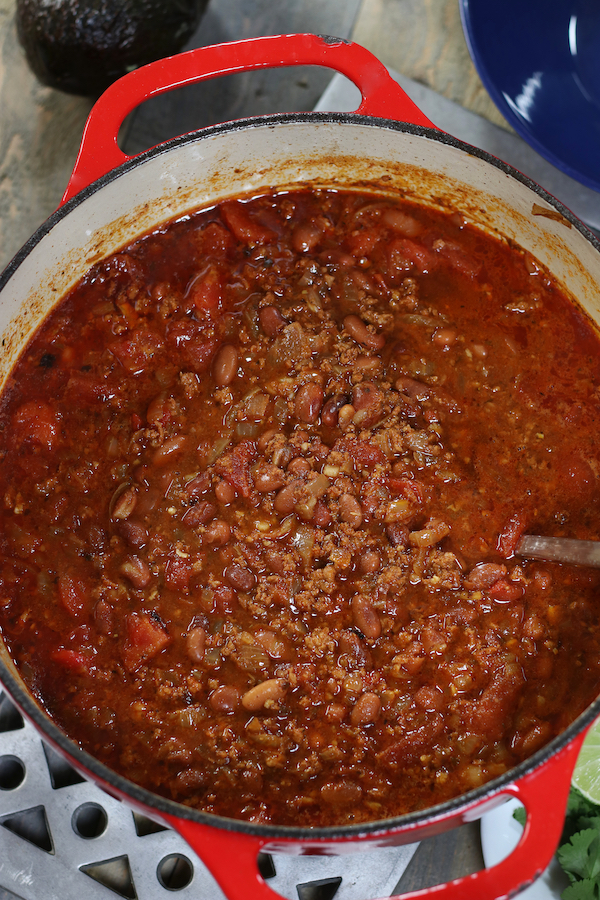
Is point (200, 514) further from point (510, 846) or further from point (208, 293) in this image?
point (510, 846)

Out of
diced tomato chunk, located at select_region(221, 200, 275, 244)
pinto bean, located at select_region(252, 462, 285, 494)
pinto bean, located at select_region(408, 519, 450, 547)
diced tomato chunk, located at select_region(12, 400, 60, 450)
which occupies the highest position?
diced tomato chunk, located at select_region(221, 200, 275, 244)

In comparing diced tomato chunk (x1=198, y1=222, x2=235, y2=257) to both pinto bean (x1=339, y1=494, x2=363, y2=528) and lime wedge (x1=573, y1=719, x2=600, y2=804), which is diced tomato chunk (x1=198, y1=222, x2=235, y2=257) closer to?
pinto bean (x1=339, y1=494, x2=363, y2=528)

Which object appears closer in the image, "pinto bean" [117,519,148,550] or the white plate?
"pinto bean" [117,519,148,550]

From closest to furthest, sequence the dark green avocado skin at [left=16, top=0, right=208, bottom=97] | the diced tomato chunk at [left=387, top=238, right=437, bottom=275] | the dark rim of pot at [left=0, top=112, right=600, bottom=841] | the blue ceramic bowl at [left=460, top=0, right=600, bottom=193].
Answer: the dark rim of pot at [left=0, top=112, right=600, bottom=841] < the diced tomato chunk at [left=387, top=238, right=437, bottom=275] < the blue ceramic bowl at [left=460, top=0, right=600, bottom=193] < the dark green avocado skin at [left=16, top=0, right=208, bottom=97]

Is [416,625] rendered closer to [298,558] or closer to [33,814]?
[298,558]

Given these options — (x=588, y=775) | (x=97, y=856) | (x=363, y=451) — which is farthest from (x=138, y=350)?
(x=588, y=775)

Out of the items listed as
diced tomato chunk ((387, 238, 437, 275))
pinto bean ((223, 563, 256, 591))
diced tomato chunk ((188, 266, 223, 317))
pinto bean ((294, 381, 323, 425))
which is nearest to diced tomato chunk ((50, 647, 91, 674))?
pinto bean ((223, 563, 256, 591))
